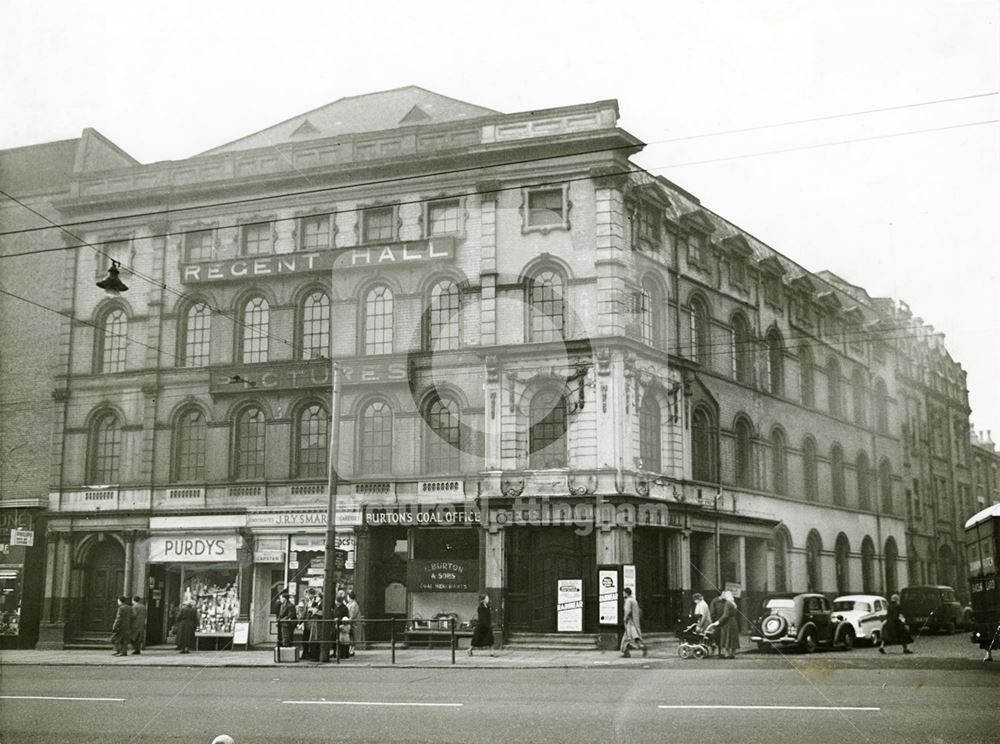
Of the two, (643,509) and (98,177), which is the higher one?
(98,177)

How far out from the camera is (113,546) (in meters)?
31.2

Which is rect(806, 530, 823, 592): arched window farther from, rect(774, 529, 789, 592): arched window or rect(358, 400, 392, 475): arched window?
rect(358, 400, 392, 475): arched window

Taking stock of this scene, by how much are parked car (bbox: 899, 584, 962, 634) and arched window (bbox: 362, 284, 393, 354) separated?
2012cm

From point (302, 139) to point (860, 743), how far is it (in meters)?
26.7

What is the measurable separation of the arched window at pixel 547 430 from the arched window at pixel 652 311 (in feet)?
9.98

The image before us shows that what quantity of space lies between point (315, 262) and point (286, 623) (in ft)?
36.2

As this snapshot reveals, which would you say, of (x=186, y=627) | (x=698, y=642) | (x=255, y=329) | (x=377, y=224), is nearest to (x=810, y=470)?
(x=698, y=642)

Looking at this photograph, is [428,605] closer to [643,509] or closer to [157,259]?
[643,509]

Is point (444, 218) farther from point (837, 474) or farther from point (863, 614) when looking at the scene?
point (837, 474)

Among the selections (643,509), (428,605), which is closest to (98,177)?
(428,605)

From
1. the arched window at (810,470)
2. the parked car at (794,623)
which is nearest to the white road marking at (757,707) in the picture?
the parked car at (794,623)

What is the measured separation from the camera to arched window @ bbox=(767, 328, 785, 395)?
3456 centimetres

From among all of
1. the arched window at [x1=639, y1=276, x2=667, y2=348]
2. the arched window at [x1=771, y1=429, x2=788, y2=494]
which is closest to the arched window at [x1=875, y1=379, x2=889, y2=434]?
the arched window at [x1=771, y1=429, x2=788, y2=494]

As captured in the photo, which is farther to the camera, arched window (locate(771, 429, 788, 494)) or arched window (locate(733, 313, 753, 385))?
arched window (locate(771, 429, 788, 494))
